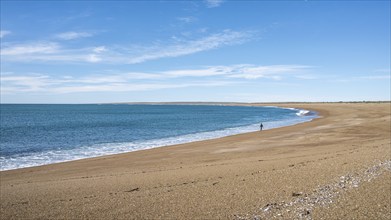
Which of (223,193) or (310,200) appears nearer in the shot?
(310,200)

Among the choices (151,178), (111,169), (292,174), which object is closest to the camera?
(292,174)

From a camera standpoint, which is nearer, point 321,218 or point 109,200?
point 321,218

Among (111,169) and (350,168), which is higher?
(350,168)

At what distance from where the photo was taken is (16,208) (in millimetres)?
10438

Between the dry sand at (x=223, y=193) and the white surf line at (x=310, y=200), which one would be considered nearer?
the white surf line at (x=310, y=200)

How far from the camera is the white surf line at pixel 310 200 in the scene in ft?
27.7

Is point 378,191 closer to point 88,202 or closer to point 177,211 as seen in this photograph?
point 177,211

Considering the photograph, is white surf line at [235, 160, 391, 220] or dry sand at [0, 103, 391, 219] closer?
white surf line at [235, 160, 391, 220]

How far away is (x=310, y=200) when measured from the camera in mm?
9469

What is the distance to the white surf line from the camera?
27.7ft

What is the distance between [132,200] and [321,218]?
19.5ft

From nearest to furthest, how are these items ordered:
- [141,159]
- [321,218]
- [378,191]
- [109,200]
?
1. [321,218]
2. [378,191]
3. [109,200]
4. [141,159]

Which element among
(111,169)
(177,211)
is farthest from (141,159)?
(177,211)

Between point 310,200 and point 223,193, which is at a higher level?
point 310,200
